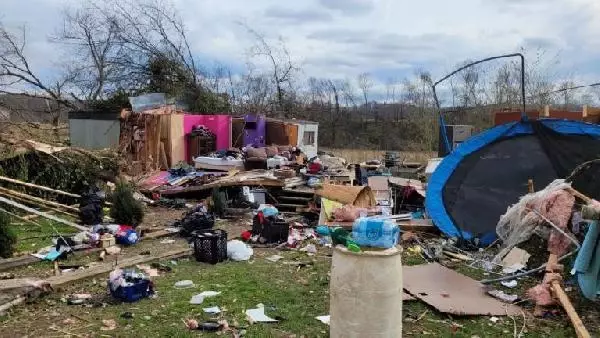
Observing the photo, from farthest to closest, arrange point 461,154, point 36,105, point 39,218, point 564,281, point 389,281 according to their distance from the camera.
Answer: point 36,105, point 39,218, point 461,154, point 564,281, point 389,281

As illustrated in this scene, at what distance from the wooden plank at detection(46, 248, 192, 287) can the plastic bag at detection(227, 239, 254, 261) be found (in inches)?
24.3

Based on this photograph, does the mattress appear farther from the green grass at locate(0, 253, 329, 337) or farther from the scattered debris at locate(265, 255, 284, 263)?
the green grass at locate(0, 253, 329, 337)

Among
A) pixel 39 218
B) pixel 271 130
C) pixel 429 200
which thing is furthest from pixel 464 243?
pixel 271 130

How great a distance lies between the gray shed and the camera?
17.6 m

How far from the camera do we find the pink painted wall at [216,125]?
58.7 feet

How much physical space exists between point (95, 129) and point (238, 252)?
1214 centimetres

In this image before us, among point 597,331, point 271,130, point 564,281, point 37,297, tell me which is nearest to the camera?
point 597,331

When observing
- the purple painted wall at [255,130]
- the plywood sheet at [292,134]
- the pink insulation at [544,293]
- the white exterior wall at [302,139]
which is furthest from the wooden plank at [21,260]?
the white exterior wall at [302,139]

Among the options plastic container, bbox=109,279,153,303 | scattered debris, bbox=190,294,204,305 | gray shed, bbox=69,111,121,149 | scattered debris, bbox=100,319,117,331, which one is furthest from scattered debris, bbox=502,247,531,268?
gray shed, bbox=69,111,121,149

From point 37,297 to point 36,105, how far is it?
22056 mm

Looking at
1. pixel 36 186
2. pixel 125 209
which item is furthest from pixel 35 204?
pixel 125 209

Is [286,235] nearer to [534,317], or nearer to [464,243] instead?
[464,243]

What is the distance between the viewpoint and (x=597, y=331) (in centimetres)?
504

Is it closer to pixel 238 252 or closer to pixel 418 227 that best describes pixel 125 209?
pixel 238 252
